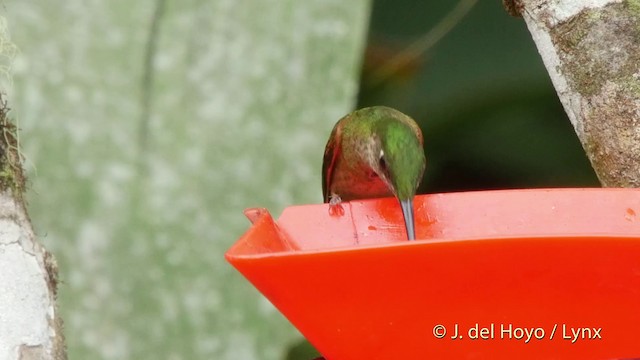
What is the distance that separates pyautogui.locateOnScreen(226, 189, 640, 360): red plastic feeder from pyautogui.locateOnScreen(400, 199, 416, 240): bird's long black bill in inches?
15.9

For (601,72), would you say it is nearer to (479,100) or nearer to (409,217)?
(409,217)

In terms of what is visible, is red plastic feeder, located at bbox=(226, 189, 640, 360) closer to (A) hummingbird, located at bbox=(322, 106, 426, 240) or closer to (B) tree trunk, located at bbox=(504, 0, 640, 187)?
(B) tree trunk, located at bbox=(504, 0, 640, 187)

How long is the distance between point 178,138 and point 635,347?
2.25 meters

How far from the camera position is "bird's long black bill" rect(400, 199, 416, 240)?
1995 millimetres

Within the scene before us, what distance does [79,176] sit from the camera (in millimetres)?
3432

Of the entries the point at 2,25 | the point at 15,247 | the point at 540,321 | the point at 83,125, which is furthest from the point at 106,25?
the point at 540,321

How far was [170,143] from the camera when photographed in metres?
3.52

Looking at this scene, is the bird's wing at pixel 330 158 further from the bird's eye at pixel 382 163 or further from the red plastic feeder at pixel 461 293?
the red plastic feeder at pixel 461 293

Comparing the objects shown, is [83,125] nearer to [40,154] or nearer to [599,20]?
[40,154]

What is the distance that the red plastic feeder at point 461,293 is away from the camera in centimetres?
139

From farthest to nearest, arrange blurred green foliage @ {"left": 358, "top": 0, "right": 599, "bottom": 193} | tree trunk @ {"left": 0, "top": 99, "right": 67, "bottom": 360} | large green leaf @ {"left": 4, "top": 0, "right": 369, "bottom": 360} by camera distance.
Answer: blurred green foliage @ {"left": 358, "top": 0, "right": 599, "bottom": 193}, large green leaf @ {"left": 4, "top": 0, "right": 369, "bottom": 360}, tree trunk @ {"left": 0, "top": 99, "right": 67, "bottom": 360}

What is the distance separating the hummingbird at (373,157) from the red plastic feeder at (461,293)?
31.7 inches
